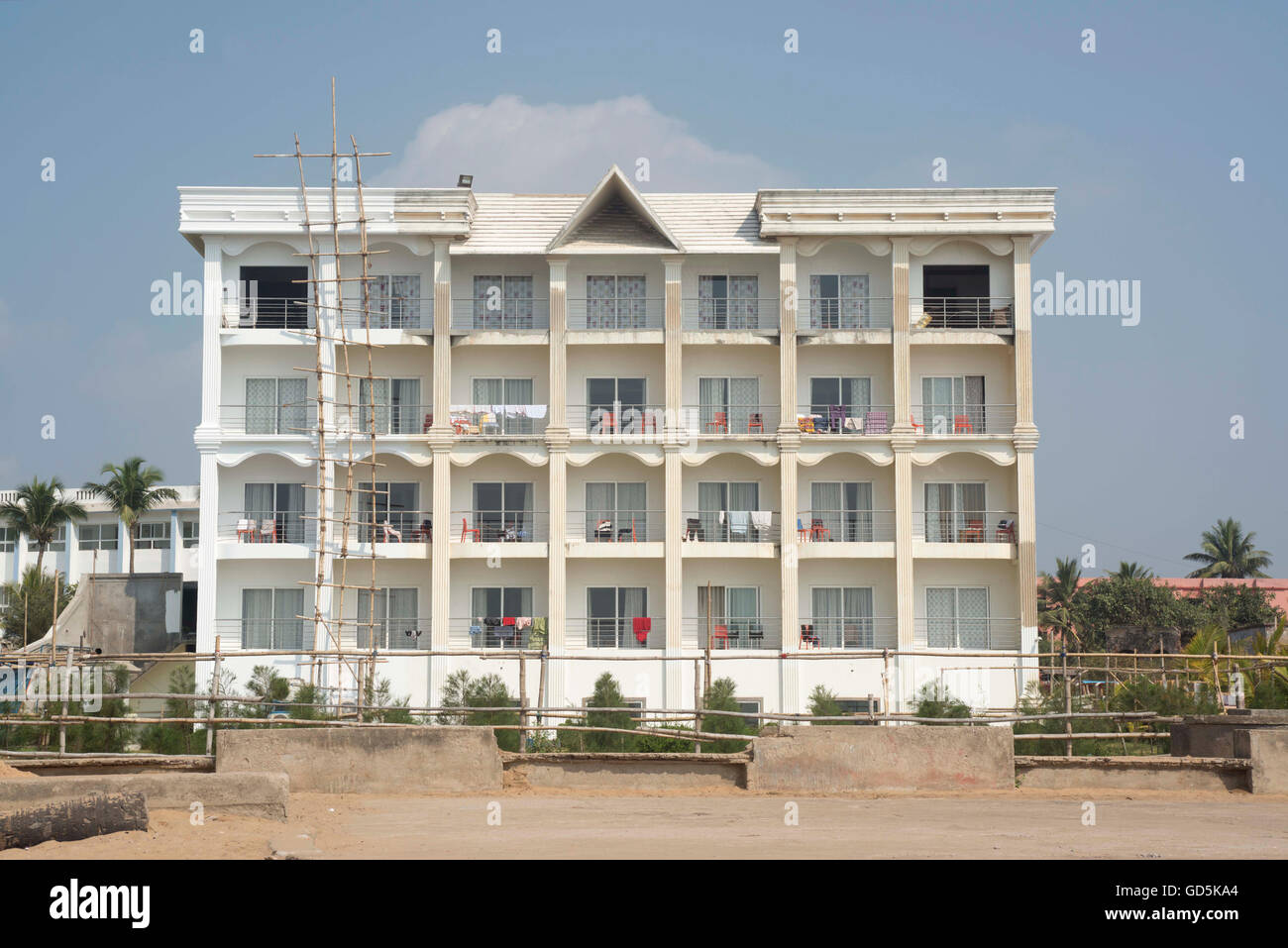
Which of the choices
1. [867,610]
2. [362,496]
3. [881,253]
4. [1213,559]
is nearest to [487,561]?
[362,496]

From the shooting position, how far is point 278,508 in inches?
1614

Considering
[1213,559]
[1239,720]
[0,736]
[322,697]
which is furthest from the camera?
[1213,559]

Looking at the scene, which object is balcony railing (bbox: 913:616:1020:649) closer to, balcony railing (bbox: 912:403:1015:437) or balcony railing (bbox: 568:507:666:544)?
balcony railing (bbox: 912:403:1015:437)

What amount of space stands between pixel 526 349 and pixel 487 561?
673 centimetres

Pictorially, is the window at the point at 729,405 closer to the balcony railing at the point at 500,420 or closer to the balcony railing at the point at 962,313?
the balcony railing at the point at 500,420

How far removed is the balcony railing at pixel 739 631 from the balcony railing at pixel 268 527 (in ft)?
39.2

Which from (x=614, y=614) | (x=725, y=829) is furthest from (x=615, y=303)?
(x=725, y=829)

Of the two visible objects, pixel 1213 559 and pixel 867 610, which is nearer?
pixel 867 610

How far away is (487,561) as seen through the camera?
4053cm

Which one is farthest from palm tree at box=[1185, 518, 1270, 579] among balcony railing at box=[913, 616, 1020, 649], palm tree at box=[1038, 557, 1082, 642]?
balcony railing at box=[913, 616, 1020, 649]

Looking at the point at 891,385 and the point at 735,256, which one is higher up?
the point at 735,256

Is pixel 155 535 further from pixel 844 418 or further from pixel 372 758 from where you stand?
pixel 372 758

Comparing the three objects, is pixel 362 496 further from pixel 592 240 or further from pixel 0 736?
pixel 0 736

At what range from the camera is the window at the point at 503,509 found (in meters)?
41.0
